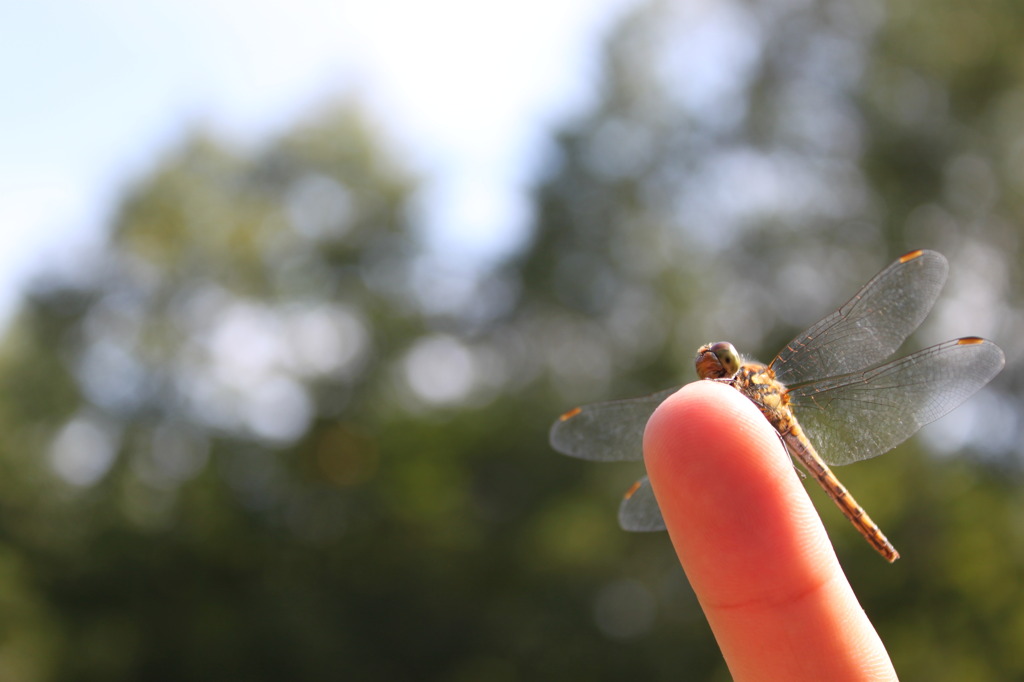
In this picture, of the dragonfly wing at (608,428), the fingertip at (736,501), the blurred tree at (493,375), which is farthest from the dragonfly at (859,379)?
the blurred tree at (493,375)

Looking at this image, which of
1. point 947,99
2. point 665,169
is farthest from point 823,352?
point 665,169

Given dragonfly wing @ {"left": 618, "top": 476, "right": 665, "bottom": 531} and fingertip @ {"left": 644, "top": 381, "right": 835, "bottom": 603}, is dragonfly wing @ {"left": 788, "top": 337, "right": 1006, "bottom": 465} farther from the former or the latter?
fingertip @ {"left": 644, "top": 381, "right": 835, "bottom": 603}

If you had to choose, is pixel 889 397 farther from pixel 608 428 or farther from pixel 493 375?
pixel 493 375

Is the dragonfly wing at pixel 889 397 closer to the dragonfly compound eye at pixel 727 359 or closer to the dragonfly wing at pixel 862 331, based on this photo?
the dragonfly wing at pixel 862 331

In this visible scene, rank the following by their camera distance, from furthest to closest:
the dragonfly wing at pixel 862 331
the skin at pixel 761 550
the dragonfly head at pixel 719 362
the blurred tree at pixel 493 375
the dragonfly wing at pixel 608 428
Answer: the blurred tree at pixel 493 375
the dragonfly wing at pixel 608 428
the dragonfly wing at pixel 862 331
the dragonfly head at pixel 719 362
the skin at pixel 761 550

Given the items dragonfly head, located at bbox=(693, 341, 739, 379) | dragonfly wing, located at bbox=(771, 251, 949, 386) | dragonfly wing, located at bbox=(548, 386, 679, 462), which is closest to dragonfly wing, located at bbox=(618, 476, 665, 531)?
dragonfly wing, located at bbox=(548, 386, 679, 462)

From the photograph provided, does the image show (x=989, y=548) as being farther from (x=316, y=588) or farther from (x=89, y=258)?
(x=89, y=258)
